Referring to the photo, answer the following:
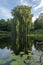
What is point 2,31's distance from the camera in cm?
2927

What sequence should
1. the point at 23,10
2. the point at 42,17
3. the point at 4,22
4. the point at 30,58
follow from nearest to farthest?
1. the point at 30,58
2. the point at 23,10
3. the point at 4,22
4. the point at 42,17

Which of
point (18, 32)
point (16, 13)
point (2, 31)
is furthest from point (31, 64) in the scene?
point (2, 31)

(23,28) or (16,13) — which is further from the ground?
(16,13)

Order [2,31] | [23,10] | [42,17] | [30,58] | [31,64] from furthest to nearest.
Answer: [42,17] < [2,31] < [23,10] < [30,58] < [31,64]

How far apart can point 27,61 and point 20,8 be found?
18165mm

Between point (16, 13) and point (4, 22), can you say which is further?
point (4, 22)

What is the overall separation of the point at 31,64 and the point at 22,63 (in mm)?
164

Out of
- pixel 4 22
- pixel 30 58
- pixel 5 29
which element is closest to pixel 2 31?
pixel 5 29

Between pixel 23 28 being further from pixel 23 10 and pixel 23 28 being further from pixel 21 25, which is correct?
pixel 23 10

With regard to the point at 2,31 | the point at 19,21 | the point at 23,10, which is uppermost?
the point at 23,10

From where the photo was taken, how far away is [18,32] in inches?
725

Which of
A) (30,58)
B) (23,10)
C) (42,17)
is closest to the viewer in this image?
(30,58)

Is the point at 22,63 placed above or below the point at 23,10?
below

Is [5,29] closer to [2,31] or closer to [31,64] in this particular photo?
[2,31]
